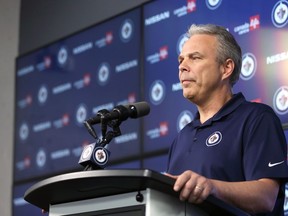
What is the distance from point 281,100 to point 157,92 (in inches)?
36.3

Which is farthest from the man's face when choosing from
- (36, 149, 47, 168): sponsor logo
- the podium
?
(36, 149, 47, 168): sponsor logo

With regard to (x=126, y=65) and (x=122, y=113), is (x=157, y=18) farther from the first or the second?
(x=122, y=113)

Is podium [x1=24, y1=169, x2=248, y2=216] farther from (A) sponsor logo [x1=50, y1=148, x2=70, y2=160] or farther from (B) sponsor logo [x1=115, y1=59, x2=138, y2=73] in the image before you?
(A) sponsor logo [x1=50, y1=148, x2=70, y2=160]

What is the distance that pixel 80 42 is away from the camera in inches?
187

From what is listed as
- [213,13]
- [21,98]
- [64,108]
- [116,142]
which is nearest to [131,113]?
[213,13]

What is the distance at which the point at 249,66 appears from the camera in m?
3.53

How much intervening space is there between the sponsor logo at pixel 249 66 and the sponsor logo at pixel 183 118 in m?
0.42

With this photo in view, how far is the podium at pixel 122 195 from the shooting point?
1595 mm

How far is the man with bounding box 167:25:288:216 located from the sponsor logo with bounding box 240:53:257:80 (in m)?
1.15

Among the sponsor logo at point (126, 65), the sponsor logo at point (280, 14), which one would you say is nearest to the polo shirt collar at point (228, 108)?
the sponsor logo at point (280, 14)

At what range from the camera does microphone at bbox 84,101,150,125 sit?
6.20ft

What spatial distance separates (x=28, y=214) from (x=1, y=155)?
621 millimetres

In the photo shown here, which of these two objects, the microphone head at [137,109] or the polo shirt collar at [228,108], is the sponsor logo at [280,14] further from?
the microphone head at [137,109]

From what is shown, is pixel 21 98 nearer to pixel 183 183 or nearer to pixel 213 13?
pixel 213 13
